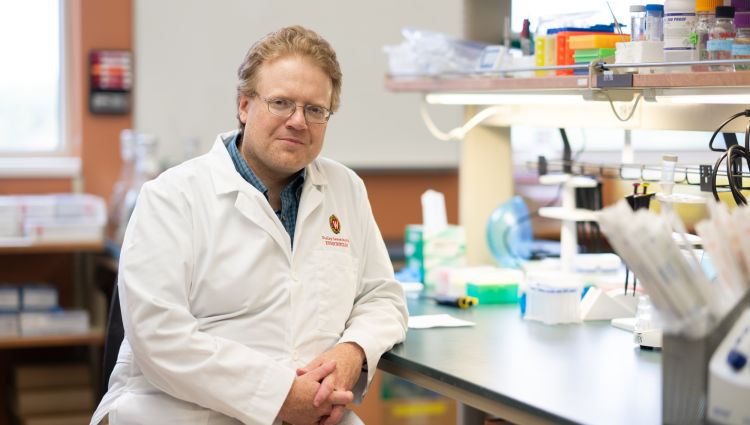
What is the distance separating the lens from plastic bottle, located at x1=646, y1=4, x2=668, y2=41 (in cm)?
225

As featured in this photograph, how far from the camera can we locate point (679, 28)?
216cm

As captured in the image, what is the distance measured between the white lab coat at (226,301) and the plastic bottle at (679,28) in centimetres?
79

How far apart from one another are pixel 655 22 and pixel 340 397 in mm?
1032

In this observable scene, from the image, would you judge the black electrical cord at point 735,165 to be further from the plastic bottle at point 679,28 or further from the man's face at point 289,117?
the man's face at point 289,117

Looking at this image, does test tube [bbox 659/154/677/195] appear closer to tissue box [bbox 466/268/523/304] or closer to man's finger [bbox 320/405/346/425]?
tissue box [bbox 466/268/523/304]

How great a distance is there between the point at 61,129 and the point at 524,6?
7.40 feet

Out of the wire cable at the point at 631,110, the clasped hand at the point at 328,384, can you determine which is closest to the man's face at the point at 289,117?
the clasped hand at the point at 328,384

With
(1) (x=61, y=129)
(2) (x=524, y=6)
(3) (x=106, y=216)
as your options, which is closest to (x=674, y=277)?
(2) (x=524, y=6)

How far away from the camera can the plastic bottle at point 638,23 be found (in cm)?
229

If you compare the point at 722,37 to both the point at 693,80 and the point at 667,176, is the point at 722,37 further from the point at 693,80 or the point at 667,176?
the point at 667,176

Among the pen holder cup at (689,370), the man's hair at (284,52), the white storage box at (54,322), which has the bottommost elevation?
the white storage box at (54,322)

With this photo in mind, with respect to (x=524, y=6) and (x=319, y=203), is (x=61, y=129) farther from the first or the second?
(x=319, y=203)

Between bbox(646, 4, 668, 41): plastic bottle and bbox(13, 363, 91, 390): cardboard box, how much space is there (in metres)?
2.74

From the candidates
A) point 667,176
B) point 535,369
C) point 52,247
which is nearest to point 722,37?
point 667,176
